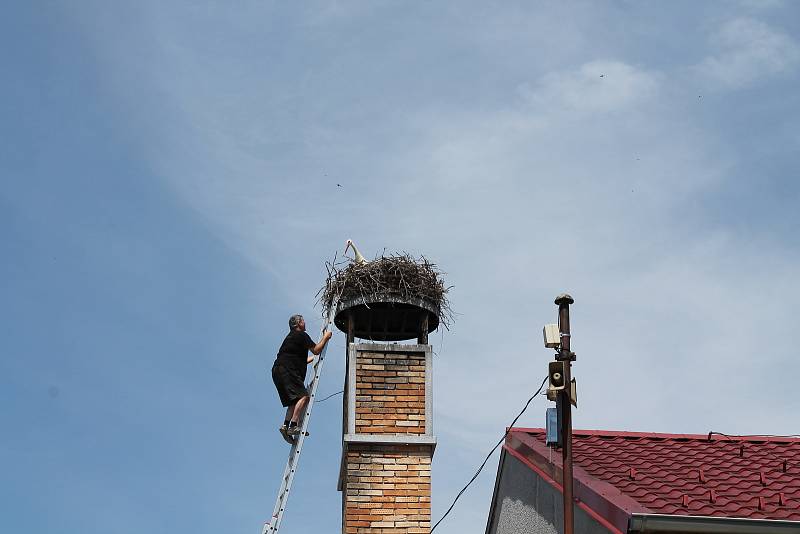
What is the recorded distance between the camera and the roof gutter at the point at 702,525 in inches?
280

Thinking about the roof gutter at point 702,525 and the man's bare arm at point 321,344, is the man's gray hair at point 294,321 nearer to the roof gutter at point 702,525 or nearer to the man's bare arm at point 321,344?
the man's bare arm at point 321,344

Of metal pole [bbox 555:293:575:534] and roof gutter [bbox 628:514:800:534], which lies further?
metal pole [bbox 555:293:575:534]

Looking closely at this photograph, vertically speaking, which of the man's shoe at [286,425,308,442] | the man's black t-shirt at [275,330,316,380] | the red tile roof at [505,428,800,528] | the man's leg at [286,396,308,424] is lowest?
the red tile roof at [505,428,800,528]

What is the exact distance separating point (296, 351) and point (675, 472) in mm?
3656

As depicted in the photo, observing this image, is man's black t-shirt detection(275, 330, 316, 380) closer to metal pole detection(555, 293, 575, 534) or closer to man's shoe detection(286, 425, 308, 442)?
man's shoe detection(286, 425, 308, 442)

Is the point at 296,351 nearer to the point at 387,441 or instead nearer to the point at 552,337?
the point at 387,441

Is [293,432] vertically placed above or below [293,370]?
below

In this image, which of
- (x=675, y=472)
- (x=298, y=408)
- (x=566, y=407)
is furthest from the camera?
(x=298, y=408)

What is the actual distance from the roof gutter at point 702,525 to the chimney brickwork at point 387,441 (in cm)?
286

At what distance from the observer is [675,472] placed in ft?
28.5

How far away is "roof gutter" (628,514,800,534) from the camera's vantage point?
712cm

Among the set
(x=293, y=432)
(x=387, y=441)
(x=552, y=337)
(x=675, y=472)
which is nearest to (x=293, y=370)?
(x=293, y=432)

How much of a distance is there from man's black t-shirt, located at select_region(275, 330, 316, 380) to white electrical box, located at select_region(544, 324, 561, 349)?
10.2 ft

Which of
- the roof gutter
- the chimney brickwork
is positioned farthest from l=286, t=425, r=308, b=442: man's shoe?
the roof gutter
